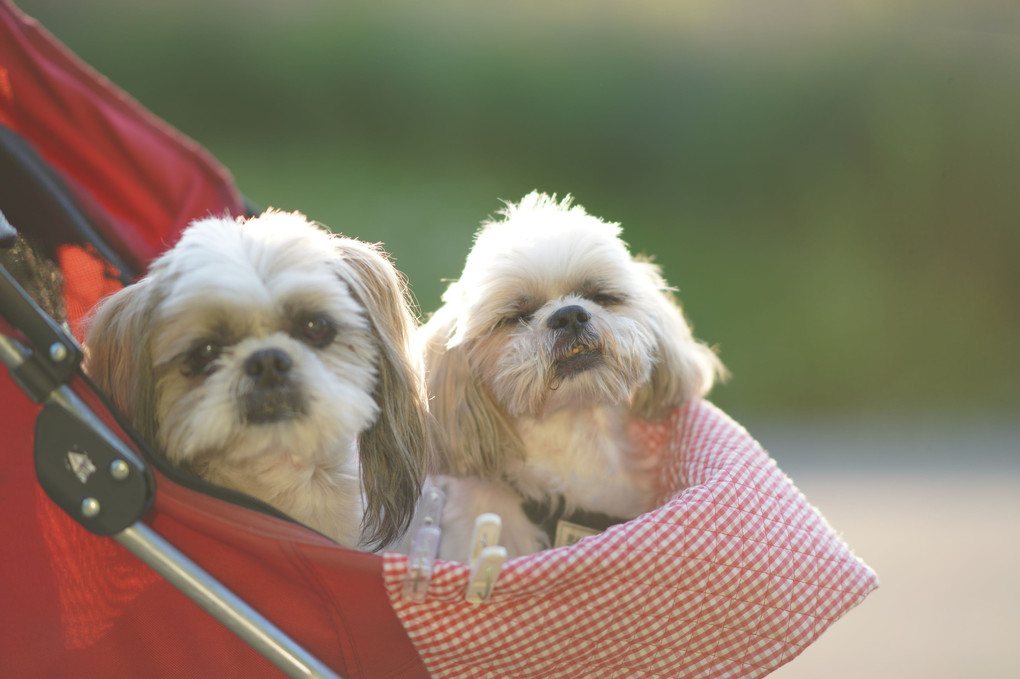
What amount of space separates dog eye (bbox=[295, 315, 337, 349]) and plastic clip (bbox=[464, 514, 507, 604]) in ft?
1.63

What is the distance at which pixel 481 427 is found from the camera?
1.89 meters

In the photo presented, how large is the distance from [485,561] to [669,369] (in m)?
0.91

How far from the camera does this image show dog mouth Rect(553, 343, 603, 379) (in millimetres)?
1783

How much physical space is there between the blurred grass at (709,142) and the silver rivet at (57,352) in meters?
4.42

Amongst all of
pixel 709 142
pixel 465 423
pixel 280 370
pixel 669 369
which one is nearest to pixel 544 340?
pixel 465 423

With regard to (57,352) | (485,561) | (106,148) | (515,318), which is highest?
(106,148)

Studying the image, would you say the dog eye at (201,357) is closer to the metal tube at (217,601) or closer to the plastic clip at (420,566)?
the metal tube at (217,601)

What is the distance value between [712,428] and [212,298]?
107 centimetres

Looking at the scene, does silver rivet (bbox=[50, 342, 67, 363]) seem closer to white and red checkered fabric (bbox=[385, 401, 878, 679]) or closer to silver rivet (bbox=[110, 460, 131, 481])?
silver rivet (bbox=[110, 460, 131, 481])

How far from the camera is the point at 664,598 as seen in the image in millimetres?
1349

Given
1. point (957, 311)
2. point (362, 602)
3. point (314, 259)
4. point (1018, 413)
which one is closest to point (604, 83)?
point (957, 311)

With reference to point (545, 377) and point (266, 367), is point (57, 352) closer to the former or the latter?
point (266, 367)

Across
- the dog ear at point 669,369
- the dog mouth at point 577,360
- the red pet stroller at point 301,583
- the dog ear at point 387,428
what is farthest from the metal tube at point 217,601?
the dog ear at point 669,369

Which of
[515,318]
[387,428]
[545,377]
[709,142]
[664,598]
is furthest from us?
[709,142]
